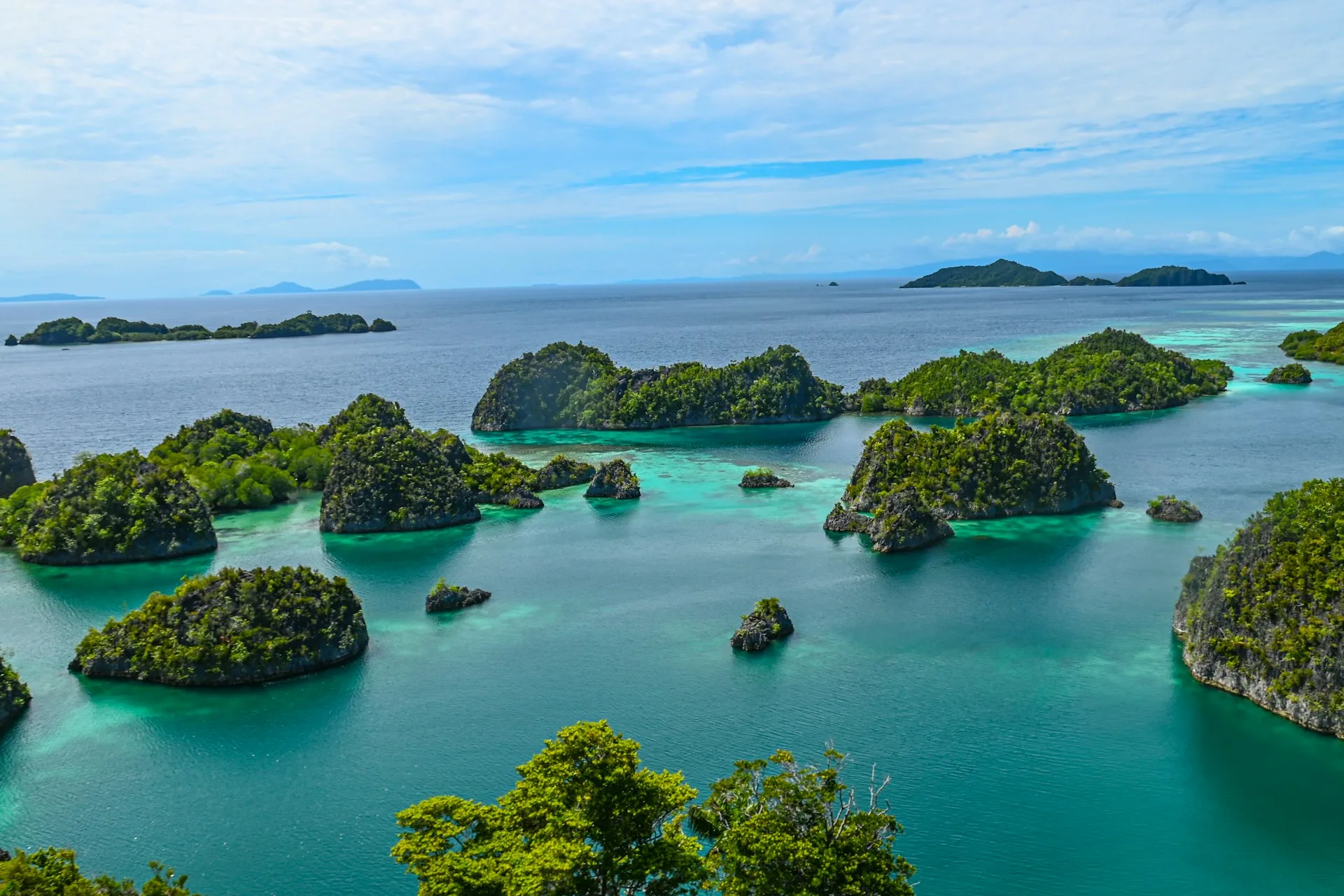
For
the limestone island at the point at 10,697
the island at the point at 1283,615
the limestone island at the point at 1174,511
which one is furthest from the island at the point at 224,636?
the limestone island at the point at 1174,511

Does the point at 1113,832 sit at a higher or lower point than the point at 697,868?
lower

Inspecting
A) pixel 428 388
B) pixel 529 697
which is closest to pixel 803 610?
pixel 529 697

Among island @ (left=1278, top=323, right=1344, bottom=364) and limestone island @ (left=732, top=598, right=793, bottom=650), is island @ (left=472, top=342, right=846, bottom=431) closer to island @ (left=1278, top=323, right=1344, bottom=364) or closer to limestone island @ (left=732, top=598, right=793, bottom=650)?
limestone island @ (left=732, top=598, right=793, bottom=650)

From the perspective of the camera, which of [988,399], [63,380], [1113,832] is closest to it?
[1113,832]

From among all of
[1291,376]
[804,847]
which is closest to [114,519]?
[804,847]

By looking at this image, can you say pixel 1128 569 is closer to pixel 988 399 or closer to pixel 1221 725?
pixel 1221 725

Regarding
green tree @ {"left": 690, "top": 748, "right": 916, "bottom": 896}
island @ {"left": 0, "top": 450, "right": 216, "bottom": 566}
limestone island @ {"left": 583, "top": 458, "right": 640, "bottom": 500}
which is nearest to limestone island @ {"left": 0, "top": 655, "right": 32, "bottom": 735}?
island @ {"left": 0, "top": 450, "right": 216, "bottom": 566}
